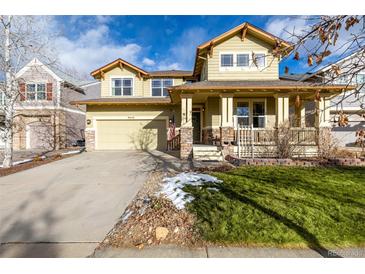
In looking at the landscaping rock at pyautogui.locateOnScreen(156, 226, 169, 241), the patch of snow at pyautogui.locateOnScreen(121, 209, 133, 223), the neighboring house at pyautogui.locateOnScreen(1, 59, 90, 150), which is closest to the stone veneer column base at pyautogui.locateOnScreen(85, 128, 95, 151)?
the neighboring house at pyautogui.locateOnScreen(1, 59, 90, 150)

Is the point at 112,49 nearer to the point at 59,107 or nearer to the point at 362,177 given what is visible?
the point at 59,107

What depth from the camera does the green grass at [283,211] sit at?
3.33m

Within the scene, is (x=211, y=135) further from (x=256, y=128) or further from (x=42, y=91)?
(x=42, y=91)

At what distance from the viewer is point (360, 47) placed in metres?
2.38

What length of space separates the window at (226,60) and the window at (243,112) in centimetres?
247

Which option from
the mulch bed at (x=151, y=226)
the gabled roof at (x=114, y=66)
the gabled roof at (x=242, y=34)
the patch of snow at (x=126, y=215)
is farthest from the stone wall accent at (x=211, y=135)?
the patch of snow at (x=126, y=215)

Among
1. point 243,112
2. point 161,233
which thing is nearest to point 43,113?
point 243,112

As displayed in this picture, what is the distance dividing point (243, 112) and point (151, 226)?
10.8 m

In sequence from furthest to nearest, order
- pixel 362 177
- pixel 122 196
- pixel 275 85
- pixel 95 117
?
pixel 95 117, pixel 275 85, pixel 362 177, pixel 122 196

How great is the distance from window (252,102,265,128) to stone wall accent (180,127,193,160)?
4825 millimetres

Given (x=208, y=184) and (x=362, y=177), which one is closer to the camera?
(x=208, y=184)

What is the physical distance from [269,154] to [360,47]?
7746 millimetres

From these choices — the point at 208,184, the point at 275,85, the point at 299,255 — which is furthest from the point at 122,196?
the point at 275,85

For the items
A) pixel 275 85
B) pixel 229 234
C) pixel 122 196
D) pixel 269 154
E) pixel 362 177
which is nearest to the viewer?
pixel 229 234
